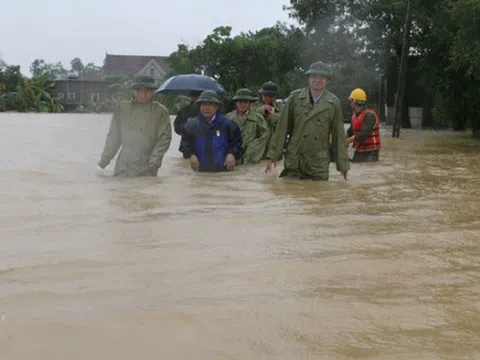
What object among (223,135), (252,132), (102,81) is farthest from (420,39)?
(102,81)

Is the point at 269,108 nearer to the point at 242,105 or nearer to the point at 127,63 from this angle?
the point at 242,105

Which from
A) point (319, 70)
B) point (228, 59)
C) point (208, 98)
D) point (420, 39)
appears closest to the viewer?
point (319, 70)

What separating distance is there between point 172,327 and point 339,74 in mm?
26723

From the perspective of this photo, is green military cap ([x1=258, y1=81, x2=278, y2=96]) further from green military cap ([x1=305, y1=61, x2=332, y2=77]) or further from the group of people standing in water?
green military cap ([x1=305, y1=61, x2=332, y2=77])

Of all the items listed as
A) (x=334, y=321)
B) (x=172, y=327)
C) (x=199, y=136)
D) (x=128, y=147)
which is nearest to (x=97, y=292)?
(x=172, y=327)

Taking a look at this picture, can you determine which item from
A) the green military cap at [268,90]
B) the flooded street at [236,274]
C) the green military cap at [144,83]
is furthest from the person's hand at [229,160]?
the green military cap at [268,90]

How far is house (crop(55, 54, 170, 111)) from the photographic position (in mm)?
69875

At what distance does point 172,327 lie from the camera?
309cm

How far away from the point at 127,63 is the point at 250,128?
2629 inches

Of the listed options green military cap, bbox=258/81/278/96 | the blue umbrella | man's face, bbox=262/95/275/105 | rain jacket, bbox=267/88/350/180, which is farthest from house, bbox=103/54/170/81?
rain jacket, bbox=267/88/350/180

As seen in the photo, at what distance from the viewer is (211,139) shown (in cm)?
870

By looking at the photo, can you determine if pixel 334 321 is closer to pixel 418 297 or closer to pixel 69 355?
pixel 418 297

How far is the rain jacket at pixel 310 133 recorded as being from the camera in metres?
7.84

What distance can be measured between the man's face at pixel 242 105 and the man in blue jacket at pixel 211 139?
2015mm
